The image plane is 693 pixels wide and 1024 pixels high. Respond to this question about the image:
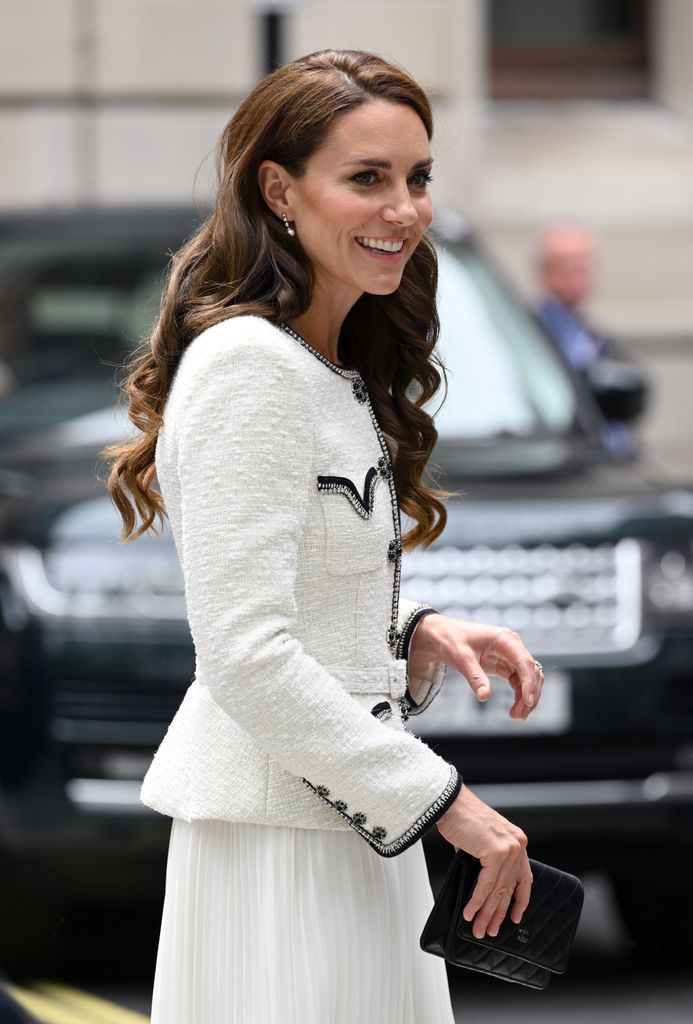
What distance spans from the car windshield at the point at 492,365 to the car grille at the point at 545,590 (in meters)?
0.81

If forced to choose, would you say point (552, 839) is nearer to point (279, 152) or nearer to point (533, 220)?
point (279, 152)

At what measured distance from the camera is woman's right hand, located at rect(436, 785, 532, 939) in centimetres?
225

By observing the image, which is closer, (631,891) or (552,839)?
(552,839)

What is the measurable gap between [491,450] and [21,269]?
1760 millimetres

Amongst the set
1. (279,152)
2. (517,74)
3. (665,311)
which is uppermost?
(279,152)

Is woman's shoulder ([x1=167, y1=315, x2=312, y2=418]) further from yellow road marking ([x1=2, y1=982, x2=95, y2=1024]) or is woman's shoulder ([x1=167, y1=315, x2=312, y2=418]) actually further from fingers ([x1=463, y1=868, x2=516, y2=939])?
yellow road marking ([x1=2, y1=982, x2=95, y2=1024])

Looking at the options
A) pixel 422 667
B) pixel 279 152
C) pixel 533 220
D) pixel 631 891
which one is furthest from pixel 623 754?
pixel 533 220

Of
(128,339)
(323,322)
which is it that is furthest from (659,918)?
(323,322)

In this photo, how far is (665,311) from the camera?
13594 mm

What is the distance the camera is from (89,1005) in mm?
4672

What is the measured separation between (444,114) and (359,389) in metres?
10.3

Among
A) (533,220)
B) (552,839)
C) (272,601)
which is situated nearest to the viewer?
(272,601)

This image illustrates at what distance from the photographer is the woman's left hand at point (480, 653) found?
255 centimetres

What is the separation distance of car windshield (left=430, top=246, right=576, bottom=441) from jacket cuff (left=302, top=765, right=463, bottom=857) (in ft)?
11.1
